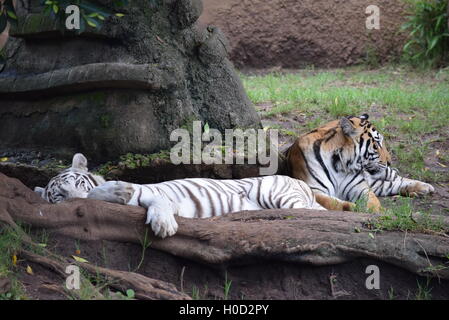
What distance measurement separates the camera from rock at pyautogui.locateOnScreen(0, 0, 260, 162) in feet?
20.3

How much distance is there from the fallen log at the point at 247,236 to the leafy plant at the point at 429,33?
8.16 metres

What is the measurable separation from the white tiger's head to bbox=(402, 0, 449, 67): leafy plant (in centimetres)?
821

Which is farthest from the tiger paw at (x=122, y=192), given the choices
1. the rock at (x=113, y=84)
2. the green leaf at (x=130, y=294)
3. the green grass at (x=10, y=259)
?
the rock at (x=113, y=84)

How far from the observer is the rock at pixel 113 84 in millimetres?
6184

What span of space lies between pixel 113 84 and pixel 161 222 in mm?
2061

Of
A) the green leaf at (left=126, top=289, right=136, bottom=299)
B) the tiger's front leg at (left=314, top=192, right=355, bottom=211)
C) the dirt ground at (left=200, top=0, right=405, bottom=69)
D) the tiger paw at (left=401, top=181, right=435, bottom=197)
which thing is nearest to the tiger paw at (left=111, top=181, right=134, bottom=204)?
the green leaf at (left=126, top=289, right=136, bottom=299)

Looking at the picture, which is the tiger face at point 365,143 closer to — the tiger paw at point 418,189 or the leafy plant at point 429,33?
the tiger paw at point 418,189

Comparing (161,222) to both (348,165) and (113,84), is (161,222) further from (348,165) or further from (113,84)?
(348,165)

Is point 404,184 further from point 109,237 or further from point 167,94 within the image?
point 109,237

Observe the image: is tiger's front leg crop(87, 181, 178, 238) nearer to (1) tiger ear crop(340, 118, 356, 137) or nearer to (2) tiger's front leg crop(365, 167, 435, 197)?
(1) tiger ear crop(340, 118, 356, 137)

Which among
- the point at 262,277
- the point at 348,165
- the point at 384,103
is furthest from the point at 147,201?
the point at 384,103

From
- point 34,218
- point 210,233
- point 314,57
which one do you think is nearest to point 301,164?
point 210,233

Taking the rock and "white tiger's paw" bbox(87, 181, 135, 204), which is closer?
"white tiger's paw" bbox(87, 181, 135, 204)

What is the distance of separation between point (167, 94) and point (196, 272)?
89.3 inches
